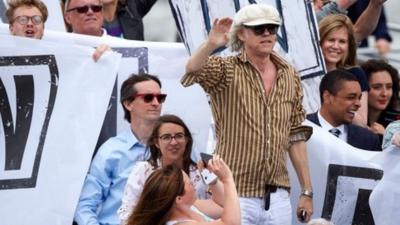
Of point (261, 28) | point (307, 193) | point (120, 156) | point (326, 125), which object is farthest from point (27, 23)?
point (307, 193)

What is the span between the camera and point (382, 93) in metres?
11.2

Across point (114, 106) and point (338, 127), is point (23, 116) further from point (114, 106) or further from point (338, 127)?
point (338, 127)

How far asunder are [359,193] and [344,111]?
1.87 ft

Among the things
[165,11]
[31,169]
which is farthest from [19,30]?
[165,11]

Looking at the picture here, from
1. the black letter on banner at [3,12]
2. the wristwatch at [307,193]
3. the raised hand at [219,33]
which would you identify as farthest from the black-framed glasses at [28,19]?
the wristwatch at [307,193]

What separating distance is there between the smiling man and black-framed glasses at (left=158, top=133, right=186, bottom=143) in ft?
4.54

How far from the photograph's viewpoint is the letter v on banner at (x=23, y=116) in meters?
9.84

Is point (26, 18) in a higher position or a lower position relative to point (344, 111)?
higher

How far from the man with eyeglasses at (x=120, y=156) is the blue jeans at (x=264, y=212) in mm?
684

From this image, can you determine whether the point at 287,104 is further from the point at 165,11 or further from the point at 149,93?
the point at 165,11

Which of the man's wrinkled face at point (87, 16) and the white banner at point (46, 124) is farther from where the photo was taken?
the man's wrinkled face at point (87, 16)

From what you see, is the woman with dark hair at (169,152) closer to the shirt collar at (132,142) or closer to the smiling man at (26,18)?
the shirt collar at (132,142)

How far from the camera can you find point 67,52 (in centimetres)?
1012

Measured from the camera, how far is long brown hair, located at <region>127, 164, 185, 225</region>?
7.88m
